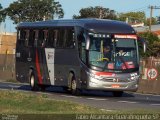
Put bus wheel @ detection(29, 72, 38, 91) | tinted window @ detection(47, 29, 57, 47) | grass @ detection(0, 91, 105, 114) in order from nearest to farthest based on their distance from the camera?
1. grass @ detection(0, 91, 105, 114)
2. tinted window @ detection(47, 29, 57, 47)
3. bus wheel @ detection(29, 72, 38, 91)

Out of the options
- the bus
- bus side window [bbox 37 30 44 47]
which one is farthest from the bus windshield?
bus side window [bbox 37 30 44 47]

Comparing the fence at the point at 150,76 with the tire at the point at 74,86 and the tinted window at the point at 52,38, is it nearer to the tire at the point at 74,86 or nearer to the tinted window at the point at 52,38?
the tinted window at the point at 52,38

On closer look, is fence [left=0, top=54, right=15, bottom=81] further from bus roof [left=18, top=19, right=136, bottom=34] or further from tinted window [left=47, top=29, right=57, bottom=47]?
bus roof [left=18, top=19, right=136, bottom=34]

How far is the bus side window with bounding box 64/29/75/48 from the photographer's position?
92.1 ft

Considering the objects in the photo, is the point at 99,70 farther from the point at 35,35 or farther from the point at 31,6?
the point at 31,6

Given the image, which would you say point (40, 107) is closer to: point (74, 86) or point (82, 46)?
point (82, 46)

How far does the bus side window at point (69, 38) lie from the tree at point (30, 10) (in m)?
77.7

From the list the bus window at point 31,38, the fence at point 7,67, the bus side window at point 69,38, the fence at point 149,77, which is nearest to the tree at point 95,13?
the fence at point 7,67

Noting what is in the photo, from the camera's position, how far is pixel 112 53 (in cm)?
2695

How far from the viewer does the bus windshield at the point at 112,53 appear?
26.7 m

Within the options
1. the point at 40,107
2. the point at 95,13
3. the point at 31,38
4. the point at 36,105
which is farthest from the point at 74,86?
the point at 95,13

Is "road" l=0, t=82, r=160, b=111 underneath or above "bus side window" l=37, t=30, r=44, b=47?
underneath

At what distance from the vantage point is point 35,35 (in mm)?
32156

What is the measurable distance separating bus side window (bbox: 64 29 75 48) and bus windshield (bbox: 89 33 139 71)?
59.2 inches
